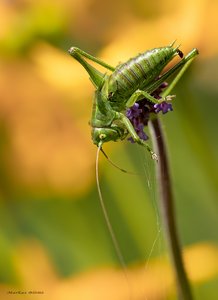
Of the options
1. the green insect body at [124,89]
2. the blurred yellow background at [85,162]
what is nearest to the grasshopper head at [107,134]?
the green insect body at [124,89]

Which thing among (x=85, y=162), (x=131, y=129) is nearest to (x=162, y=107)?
(x=131, y=129)

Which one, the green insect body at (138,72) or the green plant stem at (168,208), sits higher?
the green insect body at (138,72)

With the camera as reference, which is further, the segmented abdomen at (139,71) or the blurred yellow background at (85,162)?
the blurred yellow background at (85,162)

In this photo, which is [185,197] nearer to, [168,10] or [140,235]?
[140,235]

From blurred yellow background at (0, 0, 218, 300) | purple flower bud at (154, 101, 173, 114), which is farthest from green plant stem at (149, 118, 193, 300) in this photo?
blurred yellow background at (0, 0, 218, 300)

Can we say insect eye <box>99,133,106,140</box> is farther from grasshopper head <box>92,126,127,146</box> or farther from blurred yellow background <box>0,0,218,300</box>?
blurred yellow background <box>0,0,218,300</box>

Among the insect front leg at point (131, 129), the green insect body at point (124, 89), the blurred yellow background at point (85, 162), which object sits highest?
the green insect body at point (124, 89)

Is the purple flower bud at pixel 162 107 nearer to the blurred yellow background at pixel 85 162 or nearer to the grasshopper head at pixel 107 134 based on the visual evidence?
the grasshopper head at pixel 107 134

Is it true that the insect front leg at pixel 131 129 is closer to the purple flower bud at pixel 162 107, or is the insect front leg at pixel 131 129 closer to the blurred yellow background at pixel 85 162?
the purple flower bud at pixel 162 107

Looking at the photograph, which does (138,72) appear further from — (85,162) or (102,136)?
(85,162)
